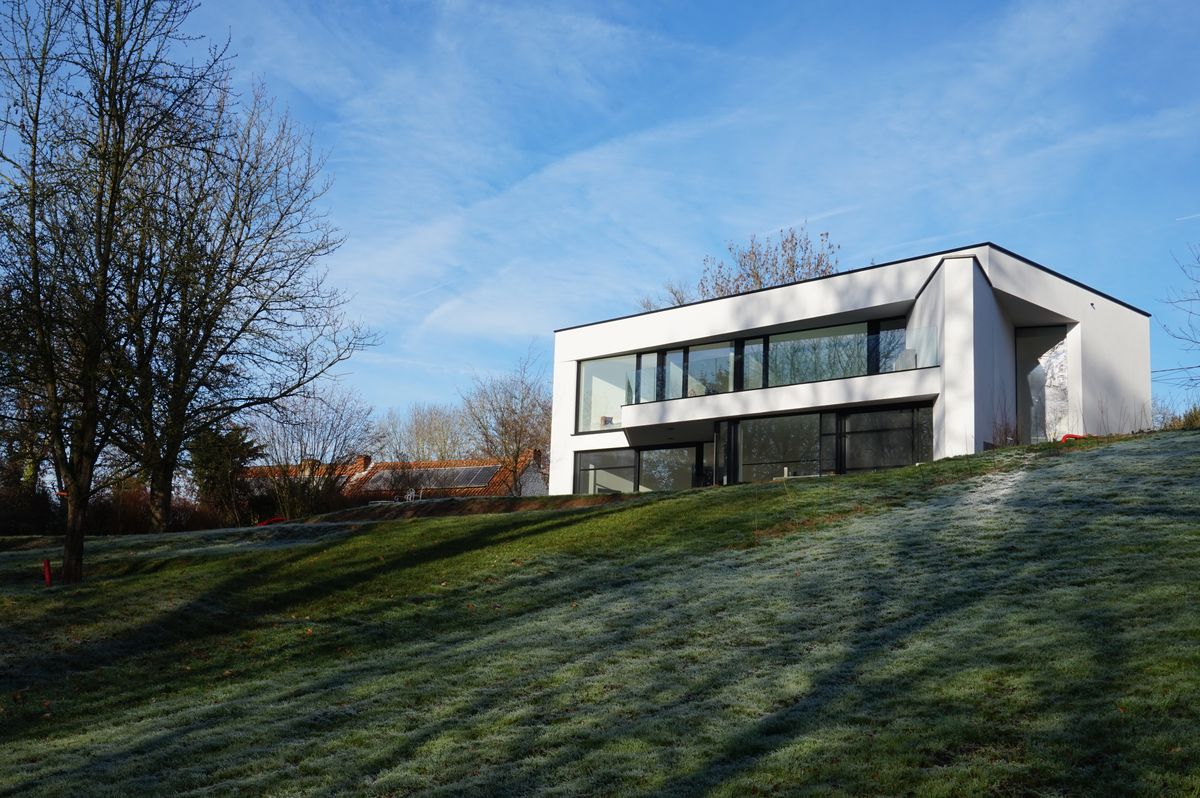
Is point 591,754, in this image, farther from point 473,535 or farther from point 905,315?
point 905,315

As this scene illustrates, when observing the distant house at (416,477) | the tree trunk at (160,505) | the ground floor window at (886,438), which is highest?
the ground floor window at (886,438)

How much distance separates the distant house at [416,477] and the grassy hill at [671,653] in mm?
13831

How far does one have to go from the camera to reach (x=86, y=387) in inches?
561

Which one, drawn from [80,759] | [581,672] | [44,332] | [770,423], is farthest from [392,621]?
[770,423]

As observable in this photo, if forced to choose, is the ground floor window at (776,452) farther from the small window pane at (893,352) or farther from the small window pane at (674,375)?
the small window pane at (674,375)

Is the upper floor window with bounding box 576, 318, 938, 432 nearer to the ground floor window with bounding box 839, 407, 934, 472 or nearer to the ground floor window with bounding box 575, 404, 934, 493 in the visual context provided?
the ground floor window with bounding box 575, 404, 934, 493

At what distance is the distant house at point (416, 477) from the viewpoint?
31625 mm

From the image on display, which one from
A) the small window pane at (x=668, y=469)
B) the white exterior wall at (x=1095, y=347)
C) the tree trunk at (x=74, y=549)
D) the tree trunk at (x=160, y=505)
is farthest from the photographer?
the small window pane at (x=668, y=469)

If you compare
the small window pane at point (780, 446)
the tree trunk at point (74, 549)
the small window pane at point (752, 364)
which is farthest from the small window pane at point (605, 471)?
the tree trunk at point (74, 549)

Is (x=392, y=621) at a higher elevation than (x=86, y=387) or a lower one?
lower

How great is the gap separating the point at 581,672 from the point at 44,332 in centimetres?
938

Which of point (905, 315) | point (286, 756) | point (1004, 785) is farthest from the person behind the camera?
point (905, 315)

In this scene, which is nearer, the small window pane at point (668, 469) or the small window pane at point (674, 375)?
the small window pane at point (674, 375)

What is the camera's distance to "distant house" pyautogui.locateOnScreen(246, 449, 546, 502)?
3162 centimetres
